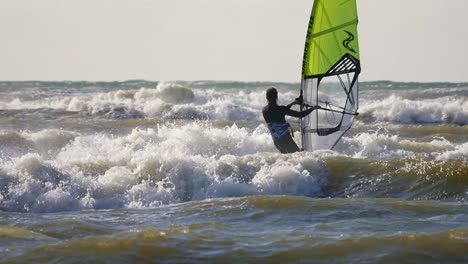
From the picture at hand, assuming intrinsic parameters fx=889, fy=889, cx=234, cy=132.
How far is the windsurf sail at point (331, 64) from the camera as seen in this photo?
12.3 meters

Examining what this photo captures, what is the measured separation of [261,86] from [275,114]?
986 inches

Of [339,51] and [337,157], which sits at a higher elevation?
[339,51]

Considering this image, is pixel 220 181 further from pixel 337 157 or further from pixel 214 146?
pixel 214 146

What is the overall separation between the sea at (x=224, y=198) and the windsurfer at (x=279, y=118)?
10.0 inches

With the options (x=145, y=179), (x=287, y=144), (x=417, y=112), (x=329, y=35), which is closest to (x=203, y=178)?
(x=145, y=179)

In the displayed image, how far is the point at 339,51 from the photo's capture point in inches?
492

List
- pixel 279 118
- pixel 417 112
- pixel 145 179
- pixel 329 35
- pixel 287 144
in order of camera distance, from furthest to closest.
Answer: pixel 417 112 < pixel 329 35 < pixel 287 144 < pixel 279 118 < pixel 145 179

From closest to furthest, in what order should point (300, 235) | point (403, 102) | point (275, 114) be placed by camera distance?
point (300, 235), point (275, 114), point (403, 102)

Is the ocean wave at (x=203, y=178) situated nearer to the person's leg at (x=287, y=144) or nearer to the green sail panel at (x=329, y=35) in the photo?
the person's leg at (x=287, y=144)

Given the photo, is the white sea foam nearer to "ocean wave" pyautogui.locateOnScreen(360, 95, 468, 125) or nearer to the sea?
the sea

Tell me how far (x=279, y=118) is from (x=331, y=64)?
1.21 meters

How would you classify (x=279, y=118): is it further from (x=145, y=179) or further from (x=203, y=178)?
(x=145, y=179)

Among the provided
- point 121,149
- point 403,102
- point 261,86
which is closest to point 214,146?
point 121,149

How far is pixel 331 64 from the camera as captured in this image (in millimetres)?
12508
